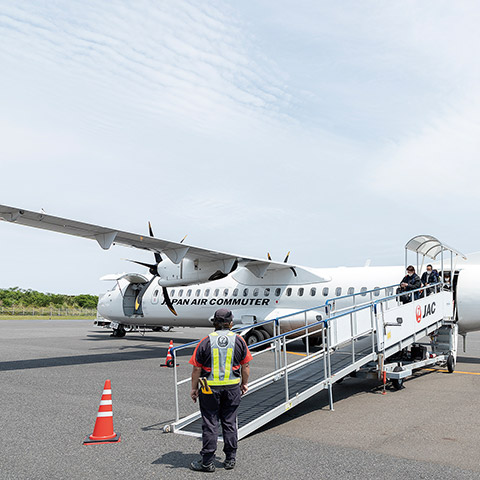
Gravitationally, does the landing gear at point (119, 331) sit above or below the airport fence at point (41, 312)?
above

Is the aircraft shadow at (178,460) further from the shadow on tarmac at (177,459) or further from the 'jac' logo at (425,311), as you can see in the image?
the 'jac' logo at (425,311)

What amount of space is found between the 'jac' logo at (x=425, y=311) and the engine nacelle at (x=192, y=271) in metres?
7.43

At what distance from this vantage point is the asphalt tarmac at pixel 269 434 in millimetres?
5246

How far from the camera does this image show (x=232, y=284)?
19.9 m

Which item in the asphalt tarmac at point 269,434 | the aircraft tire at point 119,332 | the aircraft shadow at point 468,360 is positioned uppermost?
the asphalt tarmac at point 269,434

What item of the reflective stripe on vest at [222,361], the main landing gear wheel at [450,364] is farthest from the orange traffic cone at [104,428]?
the main landing gear wheel at [450,364]

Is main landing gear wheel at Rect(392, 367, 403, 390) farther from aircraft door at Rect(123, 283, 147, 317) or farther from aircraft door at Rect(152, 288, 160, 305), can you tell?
aircraft door at Rect(123, 283, 147, 317)

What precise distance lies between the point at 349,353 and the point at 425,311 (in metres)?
2.29

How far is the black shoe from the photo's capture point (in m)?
5.17

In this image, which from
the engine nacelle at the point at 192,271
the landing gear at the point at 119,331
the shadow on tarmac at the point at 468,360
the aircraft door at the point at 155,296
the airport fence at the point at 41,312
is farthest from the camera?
the airport fence at the point at 41,312

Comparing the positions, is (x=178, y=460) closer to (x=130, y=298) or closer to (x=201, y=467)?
(x=201, y=467)

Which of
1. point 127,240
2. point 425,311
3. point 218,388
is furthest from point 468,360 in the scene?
point 218,388

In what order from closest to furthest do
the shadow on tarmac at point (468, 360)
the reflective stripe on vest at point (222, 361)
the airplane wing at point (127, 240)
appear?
the reflective stripe on vest at point (222, 361), the airplane wing at point (127, 240), the shadow on tarmac at point (468, 360)

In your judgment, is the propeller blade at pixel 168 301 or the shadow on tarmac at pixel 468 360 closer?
the shadow on tarmac at pixel 468 360
